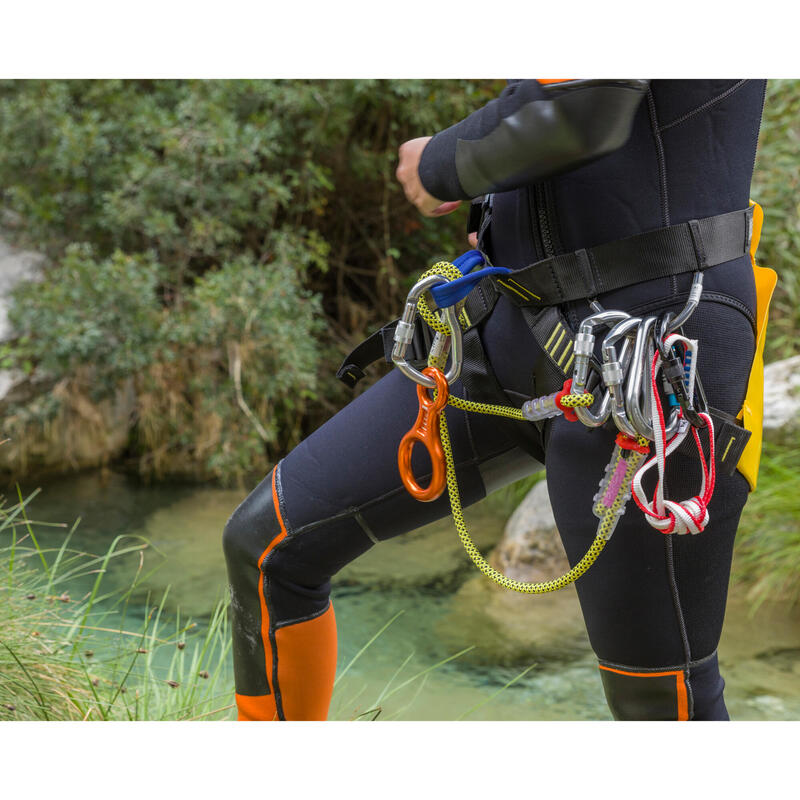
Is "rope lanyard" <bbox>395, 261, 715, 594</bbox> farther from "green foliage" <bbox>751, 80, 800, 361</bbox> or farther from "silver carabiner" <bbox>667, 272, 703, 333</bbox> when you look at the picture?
"green foliage" <bbox>751, 80, 800, 361</bbox>

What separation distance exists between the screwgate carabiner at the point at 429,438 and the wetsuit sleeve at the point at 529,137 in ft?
0.61

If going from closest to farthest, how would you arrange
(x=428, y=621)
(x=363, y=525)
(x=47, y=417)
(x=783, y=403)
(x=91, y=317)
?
(x=363, y=525)
(x=428, y=621)
(x=783, y=403)
(x=91, y=317)
(x=47, y=417)

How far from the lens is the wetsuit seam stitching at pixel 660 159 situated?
0.75 m

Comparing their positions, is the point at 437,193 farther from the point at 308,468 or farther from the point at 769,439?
the point at 769,439

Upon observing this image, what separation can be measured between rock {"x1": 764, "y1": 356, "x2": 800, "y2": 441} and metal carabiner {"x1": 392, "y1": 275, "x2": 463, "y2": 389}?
2.28 meters

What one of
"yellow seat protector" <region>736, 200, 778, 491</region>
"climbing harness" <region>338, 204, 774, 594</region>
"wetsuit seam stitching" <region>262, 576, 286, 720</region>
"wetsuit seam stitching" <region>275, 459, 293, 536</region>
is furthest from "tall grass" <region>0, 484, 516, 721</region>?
"yellow seat protector" <region>736, 200, 778, 491</region>

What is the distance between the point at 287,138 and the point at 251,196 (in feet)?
1.07

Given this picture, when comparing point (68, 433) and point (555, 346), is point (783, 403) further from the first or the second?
point (68, 433)

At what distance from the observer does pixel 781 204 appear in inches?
137

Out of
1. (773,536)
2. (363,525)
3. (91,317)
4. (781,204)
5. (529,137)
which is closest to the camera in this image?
(529,137)

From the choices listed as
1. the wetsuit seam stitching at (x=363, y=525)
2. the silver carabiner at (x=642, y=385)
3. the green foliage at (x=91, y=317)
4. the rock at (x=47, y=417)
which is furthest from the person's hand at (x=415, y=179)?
the rock at (x=47, y=417)

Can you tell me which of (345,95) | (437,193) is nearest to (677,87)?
(437,193)

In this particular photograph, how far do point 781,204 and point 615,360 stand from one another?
3167mm

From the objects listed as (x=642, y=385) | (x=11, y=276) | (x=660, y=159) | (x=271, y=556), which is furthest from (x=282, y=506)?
(x=11, y=276)
